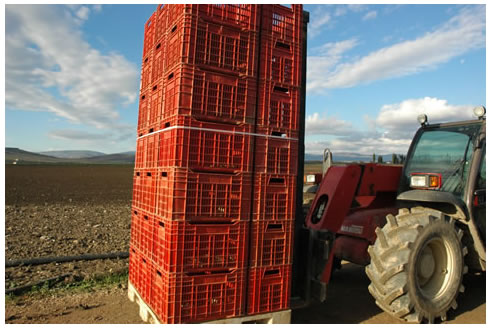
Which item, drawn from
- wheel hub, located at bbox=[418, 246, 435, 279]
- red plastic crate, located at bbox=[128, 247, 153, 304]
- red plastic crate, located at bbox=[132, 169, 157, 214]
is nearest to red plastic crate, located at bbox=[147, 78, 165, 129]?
red plastic crate, located at bbox=[132, 169, 157, 214]

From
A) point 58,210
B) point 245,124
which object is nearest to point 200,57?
point 245,124

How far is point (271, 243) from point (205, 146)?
1.31 m

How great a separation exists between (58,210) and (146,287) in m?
9.90

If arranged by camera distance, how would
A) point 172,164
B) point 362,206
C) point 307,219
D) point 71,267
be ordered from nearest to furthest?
point 172,164, point 307,219, point 362,206, point 71,267

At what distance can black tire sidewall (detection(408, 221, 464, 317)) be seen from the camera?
4418mm

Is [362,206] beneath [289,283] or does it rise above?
above

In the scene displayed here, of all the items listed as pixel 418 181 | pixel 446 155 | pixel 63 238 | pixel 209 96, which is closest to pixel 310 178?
pixel 418 181

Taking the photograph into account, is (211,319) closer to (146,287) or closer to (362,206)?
(146,287)

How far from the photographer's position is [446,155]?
555 centimetres

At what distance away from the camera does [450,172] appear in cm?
541

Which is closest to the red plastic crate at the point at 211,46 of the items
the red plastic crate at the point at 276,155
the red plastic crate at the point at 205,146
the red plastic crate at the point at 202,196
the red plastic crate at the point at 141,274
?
the red plastic crate at the point at 205,146

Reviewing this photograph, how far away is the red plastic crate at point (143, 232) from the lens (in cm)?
432

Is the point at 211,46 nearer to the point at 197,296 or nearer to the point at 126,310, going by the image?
the point at 197,296

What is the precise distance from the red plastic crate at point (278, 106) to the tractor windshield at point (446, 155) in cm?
249
